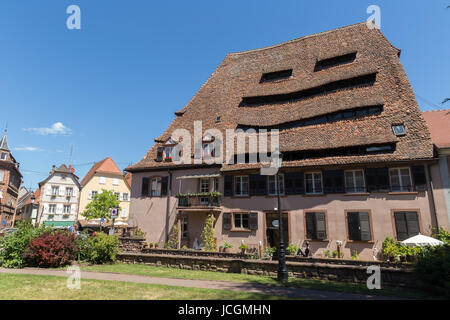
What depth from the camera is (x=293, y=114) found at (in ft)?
69.9

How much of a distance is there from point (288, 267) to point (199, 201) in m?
9.65

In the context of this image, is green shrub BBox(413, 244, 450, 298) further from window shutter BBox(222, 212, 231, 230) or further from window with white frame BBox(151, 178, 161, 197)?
window with white frame BBox(151, 178, 161, 197)

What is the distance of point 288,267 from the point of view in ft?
40.7

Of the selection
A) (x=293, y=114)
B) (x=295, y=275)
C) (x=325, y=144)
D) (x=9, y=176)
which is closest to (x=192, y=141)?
(x=293, y=114)

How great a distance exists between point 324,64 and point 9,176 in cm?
4836

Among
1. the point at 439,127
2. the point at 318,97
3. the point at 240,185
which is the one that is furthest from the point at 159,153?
the point at 439,127

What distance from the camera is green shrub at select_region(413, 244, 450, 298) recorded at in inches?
351

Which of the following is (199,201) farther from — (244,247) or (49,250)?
(49,250)

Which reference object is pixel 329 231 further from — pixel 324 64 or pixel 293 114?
pixel 324 64

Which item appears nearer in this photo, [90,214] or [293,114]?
[293,114]

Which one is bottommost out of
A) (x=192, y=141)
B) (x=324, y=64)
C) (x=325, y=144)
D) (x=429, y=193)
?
(x=429, y=193)

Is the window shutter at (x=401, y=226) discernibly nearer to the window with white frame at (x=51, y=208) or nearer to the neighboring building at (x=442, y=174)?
the neighboring building at (x=442, y=174)
